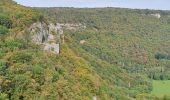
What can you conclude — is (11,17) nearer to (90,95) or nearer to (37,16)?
(37,16)

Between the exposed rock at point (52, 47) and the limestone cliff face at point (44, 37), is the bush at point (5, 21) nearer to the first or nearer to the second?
the limestone cliff face at point (44, 37)

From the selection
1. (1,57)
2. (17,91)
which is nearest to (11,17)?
(1,57)

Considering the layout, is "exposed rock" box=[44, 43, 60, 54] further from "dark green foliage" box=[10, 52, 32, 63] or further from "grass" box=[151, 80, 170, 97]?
"grass" box=[151, 80, 170, 97]

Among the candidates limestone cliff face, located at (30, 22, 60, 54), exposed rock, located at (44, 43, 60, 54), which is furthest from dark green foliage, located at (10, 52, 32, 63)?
exposed rock, located at (44, 43, 60, 54)

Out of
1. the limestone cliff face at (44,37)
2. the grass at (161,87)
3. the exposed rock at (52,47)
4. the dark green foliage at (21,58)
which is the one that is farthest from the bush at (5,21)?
the grass at (161,87)

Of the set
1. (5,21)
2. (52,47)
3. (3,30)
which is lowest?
(52,47)

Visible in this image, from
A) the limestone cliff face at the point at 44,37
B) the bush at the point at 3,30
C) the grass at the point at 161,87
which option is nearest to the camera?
the bush at the point at 3,30

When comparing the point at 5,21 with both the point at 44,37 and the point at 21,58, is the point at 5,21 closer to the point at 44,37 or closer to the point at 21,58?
the point at 44,37

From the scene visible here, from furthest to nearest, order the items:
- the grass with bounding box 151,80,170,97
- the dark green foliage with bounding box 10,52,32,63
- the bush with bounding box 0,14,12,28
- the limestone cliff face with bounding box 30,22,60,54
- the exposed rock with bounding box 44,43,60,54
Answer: the grass with bounding box 151,80,170,97
the exposed rock with bounding box 44,43,60,54
the limestone cliff face with bounding box 30,22,60,54
the bush with bounding box 0,14,12,28
the dark green foliage with bounding box 10,52,32,63

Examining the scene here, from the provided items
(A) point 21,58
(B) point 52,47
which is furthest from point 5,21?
(A) point 21,58
